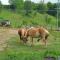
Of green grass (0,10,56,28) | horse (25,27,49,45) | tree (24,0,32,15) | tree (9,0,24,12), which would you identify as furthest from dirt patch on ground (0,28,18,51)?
tree (9,0,24,12)

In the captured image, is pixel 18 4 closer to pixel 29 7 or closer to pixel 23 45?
pixel 29 7

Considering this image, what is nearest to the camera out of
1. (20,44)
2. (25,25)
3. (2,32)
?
(20,44)

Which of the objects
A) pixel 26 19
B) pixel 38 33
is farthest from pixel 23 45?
pixel 26 19

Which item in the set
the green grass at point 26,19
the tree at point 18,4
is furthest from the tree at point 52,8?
the tree at point 18,4

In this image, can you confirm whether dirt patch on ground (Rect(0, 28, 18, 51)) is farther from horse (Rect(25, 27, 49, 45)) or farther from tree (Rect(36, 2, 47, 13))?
tree (Rect(36, 2, 47, 13))

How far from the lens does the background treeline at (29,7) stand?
15547 millimetres

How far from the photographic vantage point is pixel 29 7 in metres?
16.2

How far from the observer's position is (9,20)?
52.3 ft

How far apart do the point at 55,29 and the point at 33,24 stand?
5.14 feet

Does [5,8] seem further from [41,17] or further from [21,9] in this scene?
[41,17]

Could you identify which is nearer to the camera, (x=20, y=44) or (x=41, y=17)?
(x=20, y=44)

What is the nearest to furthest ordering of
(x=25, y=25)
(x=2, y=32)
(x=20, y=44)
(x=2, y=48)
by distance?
(x=2, y=48) → (x=20, y=44) → (x=2, y=32) → (x=25, y=25)

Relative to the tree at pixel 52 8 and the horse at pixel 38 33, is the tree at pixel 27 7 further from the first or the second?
the horse at pixel 38 33

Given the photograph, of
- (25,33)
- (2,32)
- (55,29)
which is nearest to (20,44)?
(25,33)
